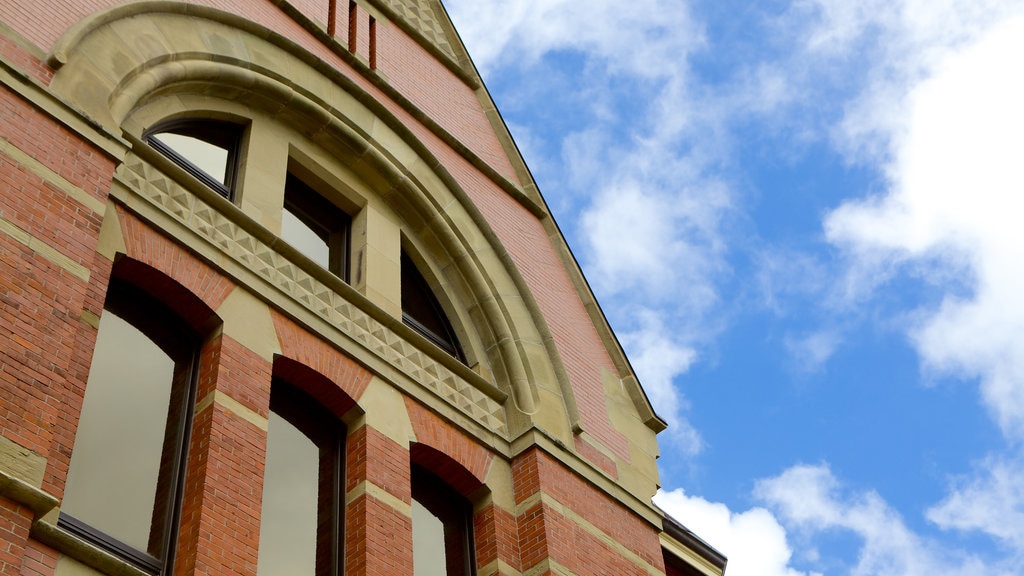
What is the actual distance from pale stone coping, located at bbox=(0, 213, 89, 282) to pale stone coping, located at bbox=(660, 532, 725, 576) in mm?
8206

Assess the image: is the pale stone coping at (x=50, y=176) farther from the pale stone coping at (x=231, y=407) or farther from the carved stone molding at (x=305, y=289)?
the pale stone coping at (x=231, y=407)

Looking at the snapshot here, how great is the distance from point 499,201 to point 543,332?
226 centimetres

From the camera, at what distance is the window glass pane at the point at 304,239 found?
43.6ft

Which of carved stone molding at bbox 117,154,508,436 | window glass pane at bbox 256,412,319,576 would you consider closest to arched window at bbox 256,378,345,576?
window glass pane at bbox 256,412,319,576

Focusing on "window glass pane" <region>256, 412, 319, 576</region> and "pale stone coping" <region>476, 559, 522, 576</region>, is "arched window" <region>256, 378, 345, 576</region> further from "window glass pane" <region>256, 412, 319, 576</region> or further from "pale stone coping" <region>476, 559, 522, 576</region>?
"pale stone coping" <region>476, 559, 522, 576</region>

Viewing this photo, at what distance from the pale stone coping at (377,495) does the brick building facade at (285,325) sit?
0.02m

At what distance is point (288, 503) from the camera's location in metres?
10.8

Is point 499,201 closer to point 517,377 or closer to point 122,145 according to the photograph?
point 517,377

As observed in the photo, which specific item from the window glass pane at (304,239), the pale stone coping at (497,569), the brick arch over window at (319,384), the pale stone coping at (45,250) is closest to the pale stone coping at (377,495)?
the brick arch over window at (319,384)

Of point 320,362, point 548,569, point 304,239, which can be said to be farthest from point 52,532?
point 304,239

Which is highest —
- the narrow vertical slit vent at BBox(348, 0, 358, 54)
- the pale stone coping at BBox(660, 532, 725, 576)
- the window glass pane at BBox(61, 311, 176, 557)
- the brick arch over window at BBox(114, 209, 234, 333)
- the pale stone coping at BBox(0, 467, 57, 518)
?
the narrow vertical slit vent at BBox(348, 0, 358, 54)

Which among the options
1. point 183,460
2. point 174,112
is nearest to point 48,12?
point 174,112

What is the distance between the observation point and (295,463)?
11.2 meters

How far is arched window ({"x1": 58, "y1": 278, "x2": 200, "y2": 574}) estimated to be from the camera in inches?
355
